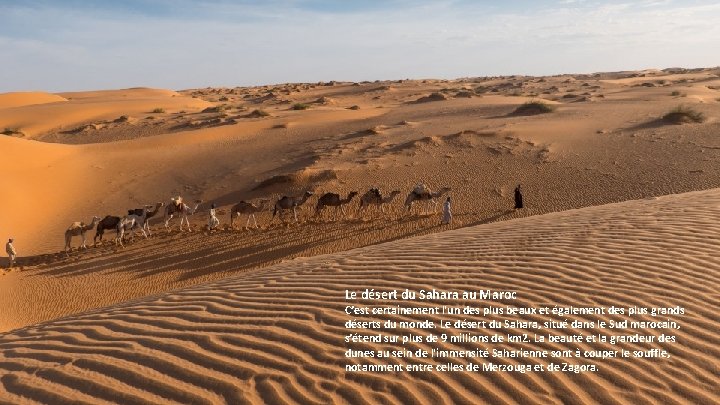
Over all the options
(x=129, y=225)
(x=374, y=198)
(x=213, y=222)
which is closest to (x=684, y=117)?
(x=374, y=198)

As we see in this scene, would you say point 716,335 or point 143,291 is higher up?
point 716,335

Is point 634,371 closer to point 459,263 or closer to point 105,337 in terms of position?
point 459,263

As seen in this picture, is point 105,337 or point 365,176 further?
point 365,176

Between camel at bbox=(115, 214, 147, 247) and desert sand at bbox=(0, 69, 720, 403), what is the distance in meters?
0.48

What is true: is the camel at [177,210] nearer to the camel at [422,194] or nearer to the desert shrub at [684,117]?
the camel at [422,194]

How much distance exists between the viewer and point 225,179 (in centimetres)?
2017

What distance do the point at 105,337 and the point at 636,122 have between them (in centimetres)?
2438

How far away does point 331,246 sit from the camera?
12672 mm

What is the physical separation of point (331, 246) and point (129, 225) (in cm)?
569

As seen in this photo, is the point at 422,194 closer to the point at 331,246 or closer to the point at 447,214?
the point at 447,214

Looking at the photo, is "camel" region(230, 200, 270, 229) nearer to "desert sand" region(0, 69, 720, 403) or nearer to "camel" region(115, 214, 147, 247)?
"desert sand" region(0, 69, 720, 403)

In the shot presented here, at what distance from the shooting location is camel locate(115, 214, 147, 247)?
14.3 meters

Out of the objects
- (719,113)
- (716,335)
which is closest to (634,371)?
(716,335)

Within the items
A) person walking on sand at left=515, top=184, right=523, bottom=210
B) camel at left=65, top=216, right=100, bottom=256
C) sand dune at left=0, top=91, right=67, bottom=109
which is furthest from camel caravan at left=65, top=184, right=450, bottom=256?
sand dune at left=0, top=91, right=67, bottom=109
